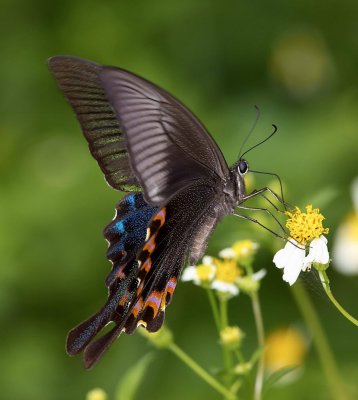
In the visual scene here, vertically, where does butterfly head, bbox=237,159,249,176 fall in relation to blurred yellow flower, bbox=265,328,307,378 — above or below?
above

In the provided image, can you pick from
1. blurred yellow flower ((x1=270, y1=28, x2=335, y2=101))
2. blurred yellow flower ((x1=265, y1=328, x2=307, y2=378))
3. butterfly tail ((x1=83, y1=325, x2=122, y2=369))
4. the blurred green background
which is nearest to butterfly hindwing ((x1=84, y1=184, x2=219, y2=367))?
butterfly tail ((x1=83, y1=325, x2=122, y2=369))

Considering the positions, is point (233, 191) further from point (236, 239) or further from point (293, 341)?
point (293, 341)

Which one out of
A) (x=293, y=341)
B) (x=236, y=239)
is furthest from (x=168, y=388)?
(x=236, y=239)

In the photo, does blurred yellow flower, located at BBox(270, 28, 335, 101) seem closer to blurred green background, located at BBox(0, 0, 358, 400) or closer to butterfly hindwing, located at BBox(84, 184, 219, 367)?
blurred green background, located at BBox(0, 0, 358, 400)

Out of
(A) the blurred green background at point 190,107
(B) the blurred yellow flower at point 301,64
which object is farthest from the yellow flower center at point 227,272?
(B) the blurred yellow flower at point 301,64

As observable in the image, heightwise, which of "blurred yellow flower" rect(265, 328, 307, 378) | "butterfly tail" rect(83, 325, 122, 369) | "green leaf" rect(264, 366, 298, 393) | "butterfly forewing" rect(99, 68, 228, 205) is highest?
"butterfly forewing" rect(99, 68, 228, 205)

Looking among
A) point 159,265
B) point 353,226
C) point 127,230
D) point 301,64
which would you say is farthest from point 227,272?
point 301,64
